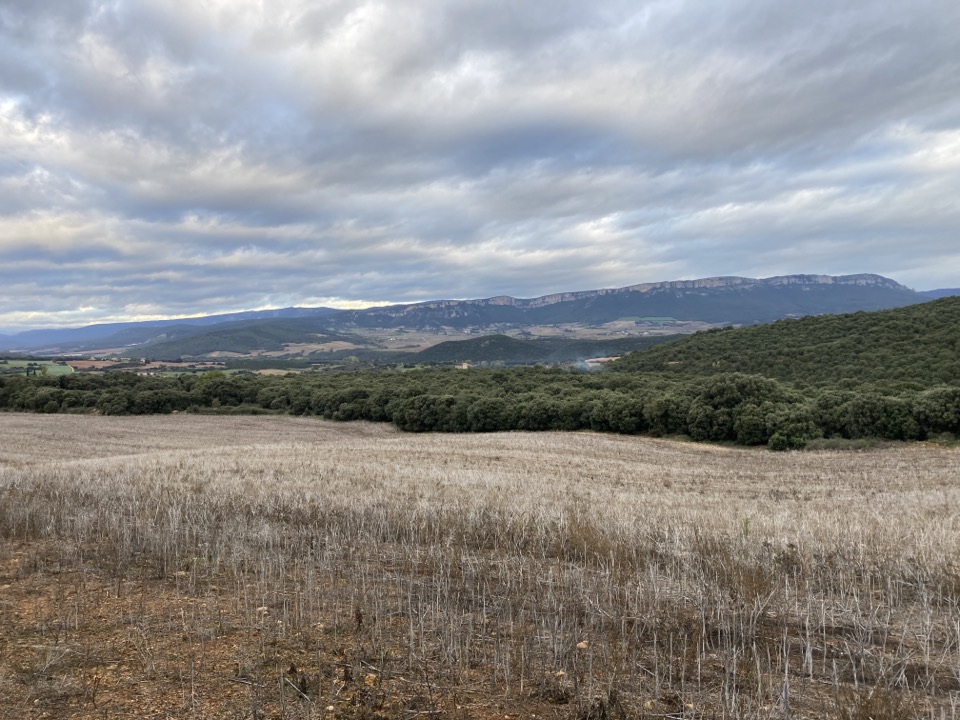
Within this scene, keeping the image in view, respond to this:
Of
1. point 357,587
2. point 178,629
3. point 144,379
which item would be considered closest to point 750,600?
point 357,587

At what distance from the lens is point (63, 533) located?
10.1 metres

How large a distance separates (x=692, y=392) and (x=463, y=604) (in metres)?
44.3

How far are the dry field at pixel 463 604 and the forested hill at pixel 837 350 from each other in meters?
47.0

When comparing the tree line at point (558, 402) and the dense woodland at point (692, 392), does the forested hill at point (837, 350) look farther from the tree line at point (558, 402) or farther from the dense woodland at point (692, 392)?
the tree line at point (558, 402)

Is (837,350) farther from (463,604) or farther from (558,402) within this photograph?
(463,604)

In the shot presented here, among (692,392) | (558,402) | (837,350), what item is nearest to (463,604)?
(692,392)

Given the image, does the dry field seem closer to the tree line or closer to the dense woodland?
the tree line

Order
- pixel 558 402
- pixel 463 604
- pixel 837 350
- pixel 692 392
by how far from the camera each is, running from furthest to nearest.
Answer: pixel 837 350 < pixel 558 402 < pixel 692 392 < pixel 463 604

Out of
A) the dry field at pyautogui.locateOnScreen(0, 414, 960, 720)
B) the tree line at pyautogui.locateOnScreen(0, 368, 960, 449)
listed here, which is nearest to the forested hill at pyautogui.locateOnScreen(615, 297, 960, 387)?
the tree line at pyautogui.locateOnScreen(0, 368, 960, 449)

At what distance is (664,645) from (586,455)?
2676 centimetres

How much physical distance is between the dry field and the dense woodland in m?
27.8

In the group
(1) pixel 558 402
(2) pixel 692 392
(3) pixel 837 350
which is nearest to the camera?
(2) pixel 692 392

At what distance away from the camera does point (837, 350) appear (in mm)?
65438

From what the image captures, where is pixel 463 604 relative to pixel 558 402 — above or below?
above
